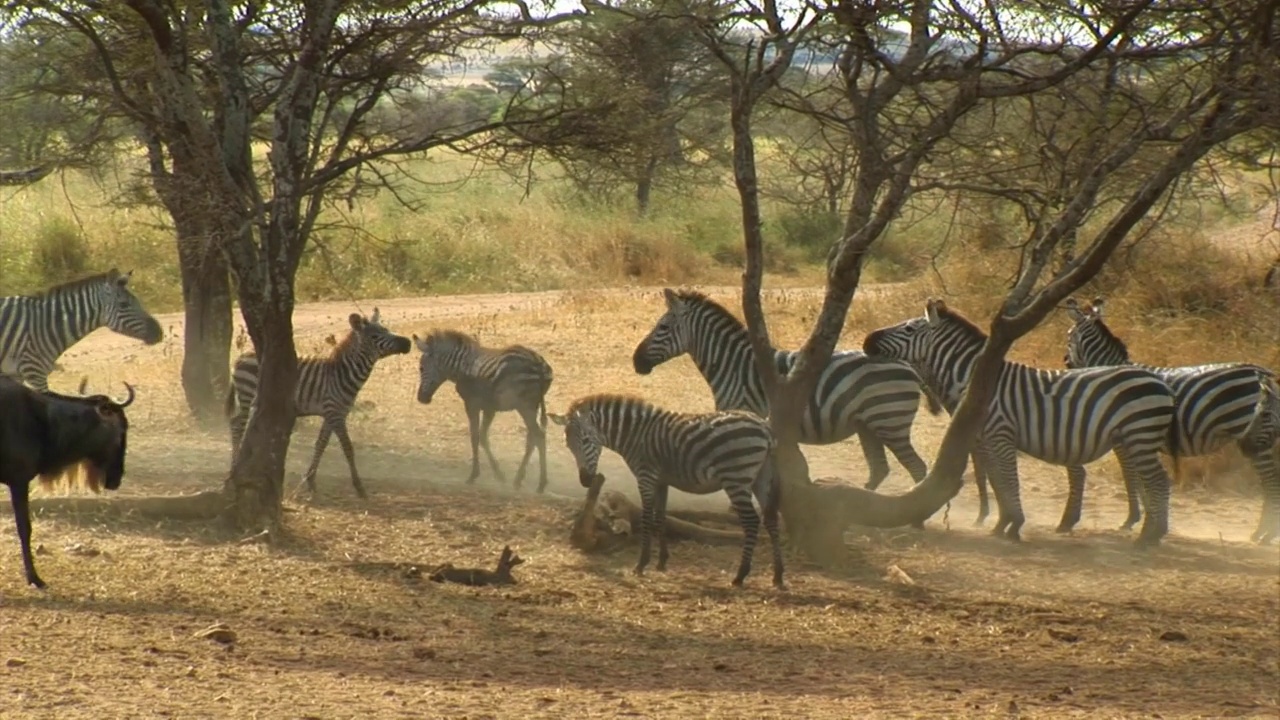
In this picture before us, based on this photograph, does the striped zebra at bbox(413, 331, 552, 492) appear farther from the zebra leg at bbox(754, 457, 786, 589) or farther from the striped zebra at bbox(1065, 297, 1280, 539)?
the striped zebra at bbox(1065, 297, 1280, 539)

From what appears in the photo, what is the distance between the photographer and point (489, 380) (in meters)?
12.5

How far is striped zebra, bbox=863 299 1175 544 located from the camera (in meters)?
11.1

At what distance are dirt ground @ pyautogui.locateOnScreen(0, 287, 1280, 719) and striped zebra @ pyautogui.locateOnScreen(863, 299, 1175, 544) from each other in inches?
12.7

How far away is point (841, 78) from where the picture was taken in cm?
1053

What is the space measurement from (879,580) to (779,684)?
9.34 feet

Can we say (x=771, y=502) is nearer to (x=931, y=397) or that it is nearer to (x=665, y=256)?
(x=931, y=397)

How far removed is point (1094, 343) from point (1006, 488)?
2.40 meters

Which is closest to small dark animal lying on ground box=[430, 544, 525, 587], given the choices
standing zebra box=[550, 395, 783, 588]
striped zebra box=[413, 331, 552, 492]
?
standing zebra box=[550, 395, 783, 588]

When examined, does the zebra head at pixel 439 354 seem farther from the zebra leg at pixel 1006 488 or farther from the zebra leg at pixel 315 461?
the zebra leg at pixel 1006 488

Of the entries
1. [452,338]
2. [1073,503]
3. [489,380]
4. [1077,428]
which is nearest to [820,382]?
[1077,428]

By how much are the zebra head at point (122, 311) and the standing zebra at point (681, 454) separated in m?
5.52

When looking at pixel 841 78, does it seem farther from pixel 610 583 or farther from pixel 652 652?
pixel 652 652

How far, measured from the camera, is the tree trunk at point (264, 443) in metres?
9.81

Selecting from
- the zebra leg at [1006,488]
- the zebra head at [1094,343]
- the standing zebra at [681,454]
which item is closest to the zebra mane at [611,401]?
the standing zebra at [681,454]
